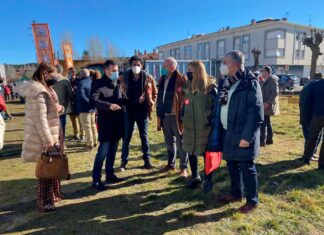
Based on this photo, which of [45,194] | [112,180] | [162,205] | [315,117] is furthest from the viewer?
[315,117]

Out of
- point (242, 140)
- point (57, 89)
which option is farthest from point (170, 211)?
point (57, 89)

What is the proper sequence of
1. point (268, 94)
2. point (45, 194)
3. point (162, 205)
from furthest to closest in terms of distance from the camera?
point (268, 94)
point (162, 205)
point (45, 194)

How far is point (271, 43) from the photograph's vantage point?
3956 cm

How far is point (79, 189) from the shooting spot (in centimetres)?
457

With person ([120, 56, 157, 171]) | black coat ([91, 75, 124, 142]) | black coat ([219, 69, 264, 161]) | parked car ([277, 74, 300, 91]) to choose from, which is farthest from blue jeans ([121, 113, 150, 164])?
parked car ([277, 74, 300, 91])

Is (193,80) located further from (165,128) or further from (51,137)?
(51,137)

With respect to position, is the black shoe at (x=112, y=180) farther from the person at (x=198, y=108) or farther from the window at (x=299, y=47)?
the window at (x=299, y=47)

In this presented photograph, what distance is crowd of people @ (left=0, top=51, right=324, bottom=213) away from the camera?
3418mm

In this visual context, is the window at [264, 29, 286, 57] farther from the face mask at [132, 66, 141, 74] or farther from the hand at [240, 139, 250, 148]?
the hand at [240, 139, 250, 148]

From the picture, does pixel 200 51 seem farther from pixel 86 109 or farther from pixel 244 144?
pixel 244 144

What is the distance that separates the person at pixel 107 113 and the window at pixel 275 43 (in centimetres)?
3903

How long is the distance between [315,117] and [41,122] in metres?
4.66

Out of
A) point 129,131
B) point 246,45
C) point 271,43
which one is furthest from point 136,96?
point 246,45

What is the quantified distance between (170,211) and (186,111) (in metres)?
1.46
